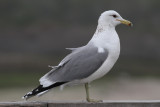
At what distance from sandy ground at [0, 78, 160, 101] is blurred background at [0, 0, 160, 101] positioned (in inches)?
50.0

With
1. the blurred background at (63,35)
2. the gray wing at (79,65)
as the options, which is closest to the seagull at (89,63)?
the gray wing at (79,65)

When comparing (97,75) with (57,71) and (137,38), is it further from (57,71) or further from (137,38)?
(137,38)

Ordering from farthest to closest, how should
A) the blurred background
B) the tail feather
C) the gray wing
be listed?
1. the blurred background
2. the gray wing
3. the tail feather

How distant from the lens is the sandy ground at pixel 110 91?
16.2 m

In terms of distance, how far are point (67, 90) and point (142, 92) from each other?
2.37m

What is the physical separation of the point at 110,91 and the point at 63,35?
10.3m

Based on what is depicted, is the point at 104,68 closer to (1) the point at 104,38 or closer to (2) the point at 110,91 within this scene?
(1) the point at 104,38

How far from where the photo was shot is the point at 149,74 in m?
25.2

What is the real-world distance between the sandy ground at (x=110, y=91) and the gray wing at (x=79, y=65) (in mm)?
9432

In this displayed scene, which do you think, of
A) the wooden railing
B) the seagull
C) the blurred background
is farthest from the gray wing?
the blurred background

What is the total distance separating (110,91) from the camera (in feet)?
61.6

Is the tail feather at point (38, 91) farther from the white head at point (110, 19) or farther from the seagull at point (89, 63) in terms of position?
the white head at point (110, 19)

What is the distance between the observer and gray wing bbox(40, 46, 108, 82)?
5125mm

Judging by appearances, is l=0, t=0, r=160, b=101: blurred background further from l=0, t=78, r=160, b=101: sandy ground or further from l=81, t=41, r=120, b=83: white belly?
l=81, t=41, r=120, b=83: white belly
